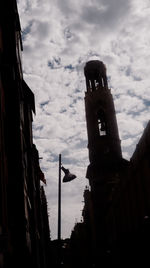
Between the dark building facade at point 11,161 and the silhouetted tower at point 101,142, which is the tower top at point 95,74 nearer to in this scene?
the silhouetted tower at point 101,142

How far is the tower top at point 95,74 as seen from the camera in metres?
39.4

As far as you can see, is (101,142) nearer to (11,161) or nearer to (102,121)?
(102,121)

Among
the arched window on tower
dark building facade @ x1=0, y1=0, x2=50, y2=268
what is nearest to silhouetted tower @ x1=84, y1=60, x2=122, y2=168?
the arched window on tower

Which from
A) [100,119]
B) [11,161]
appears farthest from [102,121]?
[11,161]

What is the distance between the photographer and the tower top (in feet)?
129

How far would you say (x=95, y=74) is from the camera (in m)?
39.7

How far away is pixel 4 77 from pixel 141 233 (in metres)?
7.25

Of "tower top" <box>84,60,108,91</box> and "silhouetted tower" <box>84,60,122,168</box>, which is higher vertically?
"tower top" <box>84,60,108,91</box>

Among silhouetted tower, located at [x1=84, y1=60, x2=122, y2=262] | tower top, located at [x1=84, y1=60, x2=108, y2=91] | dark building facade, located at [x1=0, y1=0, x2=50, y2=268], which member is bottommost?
dark building facade, located at [x1=0, y1=0, x2=50, y2=268]

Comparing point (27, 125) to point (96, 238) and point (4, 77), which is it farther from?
point (96, 238)

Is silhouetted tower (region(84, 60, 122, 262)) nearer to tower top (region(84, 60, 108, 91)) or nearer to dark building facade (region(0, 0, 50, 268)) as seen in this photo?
tower top (region(84, 60, 108, 91))

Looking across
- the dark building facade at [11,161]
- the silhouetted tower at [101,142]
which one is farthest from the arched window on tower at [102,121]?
the dark building facade at [11,161]

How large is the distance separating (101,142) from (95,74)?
29.9 ft

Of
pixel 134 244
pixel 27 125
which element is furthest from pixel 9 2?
pixel 134 244
